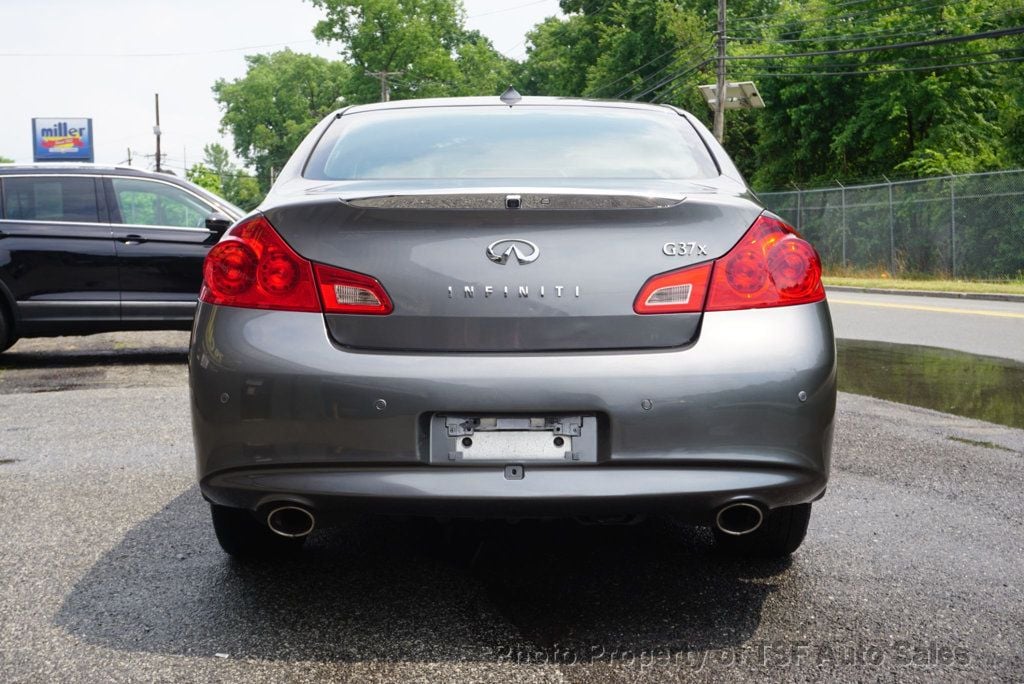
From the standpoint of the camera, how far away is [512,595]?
11.9ft

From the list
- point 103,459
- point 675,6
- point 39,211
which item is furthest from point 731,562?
point 675,6

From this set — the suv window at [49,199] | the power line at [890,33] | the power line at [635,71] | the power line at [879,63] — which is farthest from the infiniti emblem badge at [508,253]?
the power line at [635,71]

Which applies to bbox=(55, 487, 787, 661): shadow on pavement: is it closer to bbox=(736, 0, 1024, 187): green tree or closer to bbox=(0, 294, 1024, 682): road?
bbox=(0, 294, 1024, 682): road

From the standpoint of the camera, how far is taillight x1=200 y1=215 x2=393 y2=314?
3238 millimetres

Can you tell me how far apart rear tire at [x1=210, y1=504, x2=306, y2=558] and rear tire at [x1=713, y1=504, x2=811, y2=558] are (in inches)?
57.1

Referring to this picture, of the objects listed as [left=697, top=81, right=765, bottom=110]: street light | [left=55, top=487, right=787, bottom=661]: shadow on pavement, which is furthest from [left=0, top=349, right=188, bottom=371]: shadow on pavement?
[left=697, top=81, right=765, bottom=110]: street light

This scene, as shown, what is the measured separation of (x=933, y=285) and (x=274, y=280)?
72.9 ft

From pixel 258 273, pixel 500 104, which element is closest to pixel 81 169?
pixel 500 104

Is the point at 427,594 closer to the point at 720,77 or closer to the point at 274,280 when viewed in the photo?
the point at 274,280

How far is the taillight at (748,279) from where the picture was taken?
323cm

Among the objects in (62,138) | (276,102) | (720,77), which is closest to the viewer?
(720,77)

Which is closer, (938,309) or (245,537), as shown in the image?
(245,537)

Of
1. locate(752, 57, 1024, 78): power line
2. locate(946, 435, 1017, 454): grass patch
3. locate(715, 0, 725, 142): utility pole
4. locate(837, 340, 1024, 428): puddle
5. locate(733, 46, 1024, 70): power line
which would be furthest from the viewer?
locate(715, 0, 725, 142): utility pole

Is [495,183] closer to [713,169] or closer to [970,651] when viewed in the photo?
[713,169]
